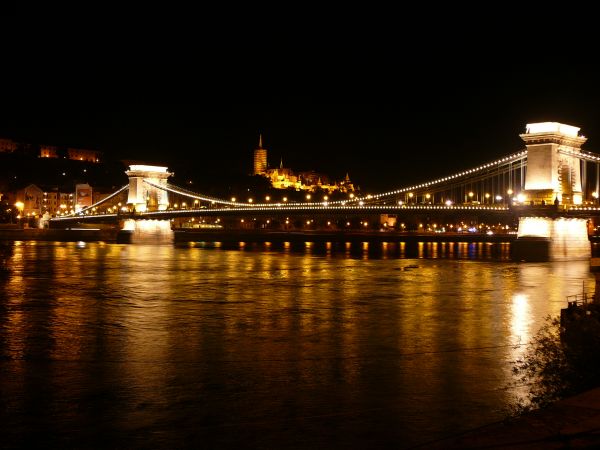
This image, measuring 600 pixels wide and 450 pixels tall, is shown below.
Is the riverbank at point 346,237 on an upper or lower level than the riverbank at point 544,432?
upper

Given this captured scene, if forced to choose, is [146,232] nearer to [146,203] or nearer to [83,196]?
[146,203]

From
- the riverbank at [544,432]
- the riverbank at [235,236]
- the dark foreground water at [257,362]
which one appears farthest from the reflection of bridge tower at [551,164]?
the riverbank at [544,432]

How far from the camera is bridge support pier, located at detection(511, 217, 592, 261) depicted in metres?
39.9

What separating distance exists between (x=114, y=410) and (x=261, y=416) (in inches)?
70.2

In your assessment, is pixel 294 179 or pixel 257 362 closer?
pixel 257 362

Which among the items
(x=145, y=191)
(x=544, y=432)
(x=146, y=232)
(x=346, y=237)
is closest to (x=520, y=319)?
(x=544, y=432)

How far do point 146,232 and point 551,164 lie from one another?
42.6 m

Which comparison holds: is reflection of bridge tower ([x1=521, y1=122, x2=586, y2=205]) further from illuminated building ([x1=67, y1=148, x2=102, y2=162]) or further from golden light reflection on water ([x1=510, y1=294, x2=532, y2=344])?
illuminated building ([x1=67, y1=148, x2=102, y2=162])

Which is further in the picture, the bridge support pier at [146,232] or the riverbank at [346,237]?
the riverbank at [346,237]

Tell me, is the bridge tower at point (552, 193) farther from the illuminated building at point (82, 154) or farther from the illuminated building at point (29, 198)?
the illuminated building at point (82, 154)

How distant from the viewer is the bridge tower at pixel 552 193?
40031 mm

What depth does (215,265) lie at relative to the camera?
38.5 meters

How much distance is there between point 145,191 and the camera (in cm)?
7925

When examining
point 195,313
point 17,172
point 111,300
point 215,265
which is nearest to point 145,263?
point 215,265
